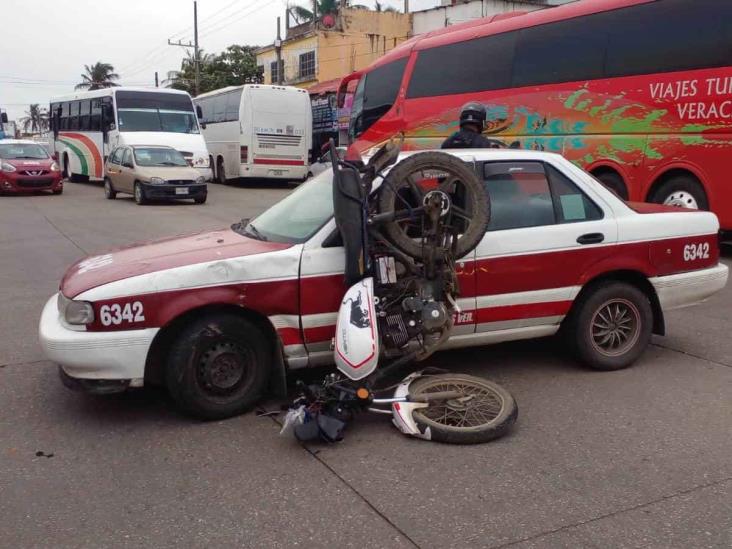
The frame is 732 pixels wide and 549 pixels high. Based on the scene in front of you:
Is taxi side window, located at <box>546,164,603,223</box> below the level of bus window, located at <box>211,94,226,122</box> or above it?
below

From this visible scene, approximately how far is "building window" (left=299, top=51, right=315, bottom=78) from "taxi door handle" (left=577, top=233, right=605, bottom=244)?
117ft

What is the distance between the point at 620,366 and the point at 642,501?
1941 millimetres

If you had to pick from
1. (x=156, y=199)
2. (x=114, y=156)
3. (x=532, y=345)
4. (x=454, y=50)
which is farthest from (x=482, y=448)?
(x=114, y=156)

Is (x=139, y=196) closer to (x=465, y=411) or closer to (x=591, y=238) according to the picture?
(x=591, y=238)

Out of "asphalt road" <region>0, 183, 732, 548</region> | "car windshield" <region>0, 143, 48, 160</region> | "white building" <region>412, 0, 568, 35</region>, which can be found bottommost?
"asphalt road" <region>0, 183, 732, 548</region>

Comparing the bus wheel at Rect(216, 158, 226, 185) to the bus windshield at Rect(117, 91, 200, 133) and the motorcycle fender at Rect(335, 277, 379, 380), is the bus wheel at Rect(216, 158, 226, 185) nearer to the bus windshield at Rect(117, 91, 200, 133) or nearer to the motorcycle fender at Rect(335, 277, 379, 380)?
the bus windshield at Rect(117, 91, 200, 133)

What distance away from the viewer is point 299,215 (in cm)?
480

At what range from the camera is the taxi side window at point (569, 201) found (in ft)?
16.2

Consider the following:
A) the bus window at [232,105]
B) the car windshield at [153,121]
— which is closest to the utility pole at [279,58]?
the bus window at [232,105]

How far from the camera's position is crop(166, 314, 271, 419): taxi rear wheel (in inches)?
156

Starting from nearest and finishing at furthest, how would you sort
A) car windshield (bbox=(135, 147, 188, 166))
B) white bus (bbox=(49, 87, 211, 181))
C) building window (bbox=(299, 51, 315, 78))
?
1. car windshield (bbox=(135, 147, 188, 166))
2. white bus (bbox=(49, 87, 211, 181))
3. building window (bbox=(299, 51, 315, 78))

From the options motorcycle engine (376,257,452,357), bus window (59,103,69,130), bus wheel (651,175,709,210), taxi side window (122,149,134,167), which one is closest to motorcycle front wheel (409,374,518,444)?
motorcycle engine (376,257,452,357)

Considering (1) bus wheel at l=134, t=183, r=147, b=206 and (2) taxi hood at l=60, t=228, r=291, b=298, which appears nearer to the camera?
(2) taxi hood at l=60, t=228, r=291, b=298

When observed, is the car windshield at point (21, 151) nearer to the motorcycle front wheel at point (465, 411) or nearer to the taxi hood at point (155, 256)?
the taxi hood at point (155, 256)
